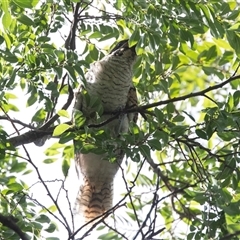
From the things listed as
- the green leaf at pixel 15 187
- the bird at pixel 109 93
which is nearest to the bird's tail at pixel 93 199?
the bird at pixel 109 93

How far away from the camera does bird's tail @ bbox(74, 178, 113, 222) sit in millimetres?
2771

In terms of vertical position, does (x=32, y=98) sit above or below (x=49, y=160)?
below

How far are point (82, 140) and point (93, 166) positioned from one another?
3.04ft

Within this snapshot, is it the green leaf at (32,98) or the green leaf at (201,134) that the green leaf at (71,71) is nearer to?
the green leaf at (32,98)

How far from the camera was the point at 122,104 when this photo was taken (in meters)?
2.75

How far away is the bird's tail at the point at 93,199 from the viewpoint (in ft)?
9.09

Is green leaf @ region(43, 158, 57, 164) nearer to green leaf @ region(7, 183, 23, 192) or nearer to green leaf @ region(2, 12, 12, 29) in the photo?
green leaf @ region(7, 183, 23, 192)

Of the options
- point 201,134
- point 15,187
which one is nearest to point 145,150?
point 201,134

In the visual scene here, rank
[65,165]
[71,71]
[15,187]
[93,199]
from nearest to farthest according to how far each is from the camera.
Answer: [71,71] → [15,187] → [65,165] → [93,199]

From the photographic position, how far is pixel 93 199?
287 centimetres

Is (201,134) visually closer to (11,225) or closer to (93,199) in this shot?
(11,225)

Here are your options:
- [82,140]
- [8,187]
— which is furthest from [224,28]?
[8,187]

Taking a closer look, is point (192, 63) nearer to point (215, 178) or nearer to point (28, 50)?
point (215, 178)

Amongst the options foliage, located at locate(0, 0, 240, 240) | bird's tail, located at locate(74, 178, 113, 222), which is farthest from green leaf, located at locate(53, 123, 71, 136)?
bird's tail, located at locate(74, 178, 113, 222)
